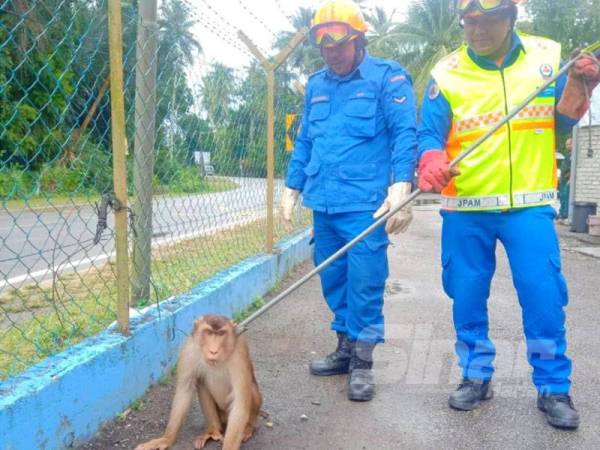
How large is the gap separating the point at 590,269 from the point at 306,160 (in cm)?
587

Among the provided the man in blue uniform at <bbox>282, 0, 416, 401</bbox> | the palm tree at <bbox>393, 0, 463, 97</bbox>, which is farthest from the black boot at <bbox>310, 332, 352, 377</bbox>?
the palm tree at <bbox>393, 0, 463, 97</bbox>

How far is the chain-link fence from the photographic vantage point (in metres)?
2.90

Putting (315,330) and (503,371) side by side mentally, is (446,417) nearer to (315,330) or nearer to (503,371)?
(503,371)

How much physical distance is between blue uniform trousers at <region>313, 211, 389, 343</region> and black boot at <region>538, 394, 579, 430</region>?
1.04m

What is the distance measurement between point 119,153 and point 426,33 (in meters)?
34.5

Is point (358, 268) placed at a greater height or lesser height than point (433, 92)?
lesser

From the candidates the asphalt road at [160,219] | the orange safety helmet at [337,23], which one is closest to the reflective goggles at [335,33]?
the orange safety helmet at [337,23]

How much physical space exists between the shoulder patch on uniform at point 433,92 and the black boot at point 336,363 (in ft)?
5.51

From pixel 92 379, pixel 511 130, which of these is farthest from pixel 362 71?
pixel 92 379

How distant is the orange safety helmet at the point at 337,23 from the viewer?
3.77m

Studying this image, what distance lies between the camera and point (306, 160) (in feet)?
14.2

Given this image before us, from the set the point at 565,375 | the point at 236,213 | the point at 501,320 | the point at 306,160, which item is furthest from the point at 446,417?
the point at 236,213

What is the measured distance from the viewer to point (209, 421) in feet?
10.5

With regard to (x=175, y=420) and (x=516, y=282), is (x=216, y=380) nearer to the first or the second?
(x=175, y=420)
